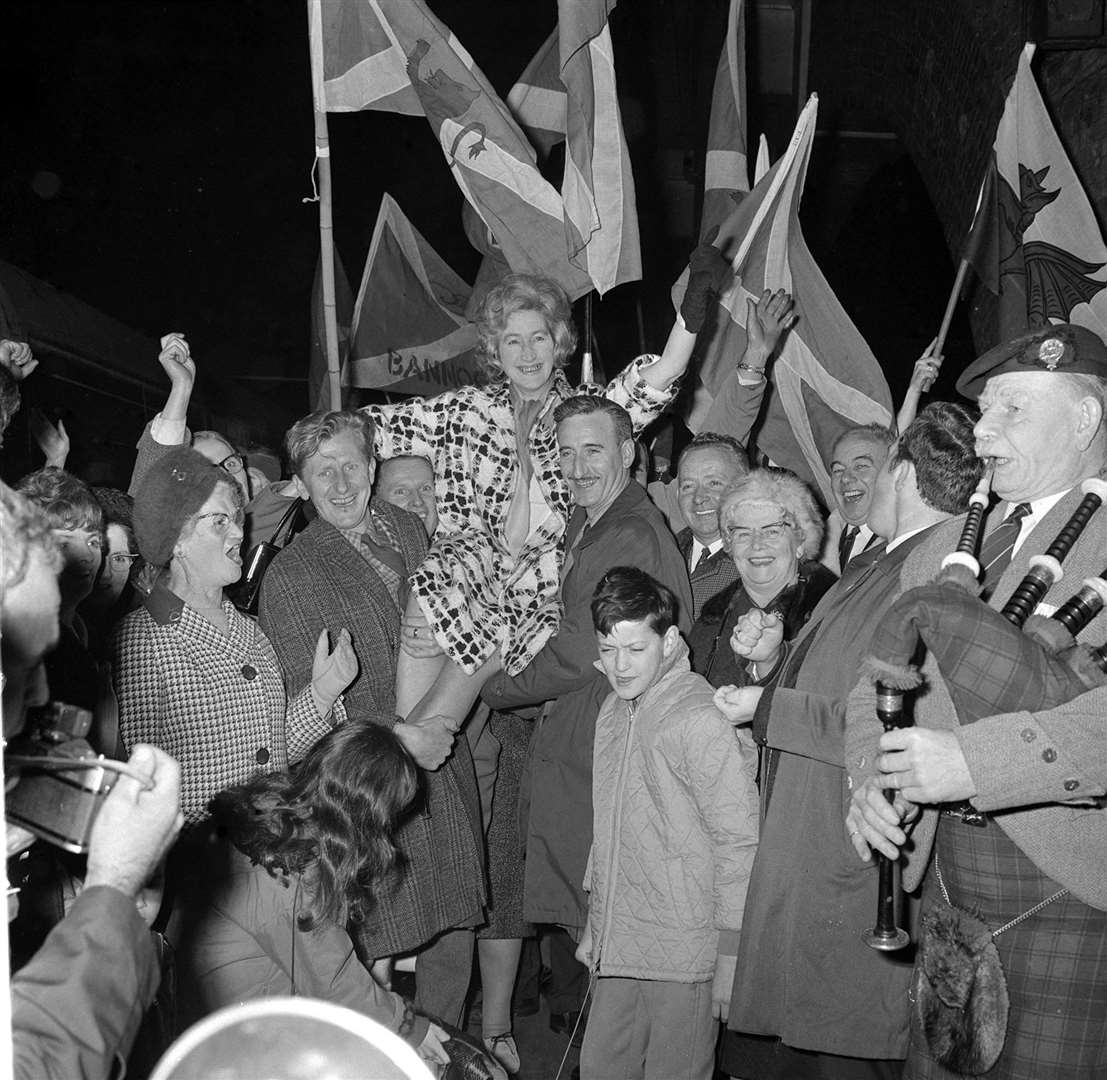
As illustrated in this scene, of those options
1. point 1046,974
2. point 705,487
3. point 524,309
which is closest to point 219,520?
point 524,309

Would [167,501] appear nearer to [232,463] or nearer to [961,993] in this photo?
[232,463]

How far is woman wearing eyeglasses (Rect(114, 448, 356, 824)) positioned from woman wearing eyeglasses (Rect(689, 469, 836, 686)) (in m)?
1.49

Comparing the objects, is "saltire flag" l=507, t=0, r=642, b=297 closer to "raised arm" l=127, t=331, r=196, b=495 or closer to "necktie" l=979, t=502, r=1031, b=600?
"raised arm" l=127, t=331, r=196, b=495

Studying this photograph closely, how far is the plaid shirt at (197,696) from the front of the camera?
11.4ft

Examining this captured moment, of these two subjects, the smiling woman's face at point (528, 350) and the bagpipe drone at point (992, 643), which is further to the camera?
the smiling woman's face at point (528, 350)

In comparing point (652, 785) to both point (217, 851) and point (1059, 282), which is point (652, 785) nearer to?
point (217, 851)

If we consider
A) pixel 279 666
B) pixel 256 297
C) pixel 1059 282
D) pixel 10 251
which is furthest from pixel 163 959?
pixel 256 297

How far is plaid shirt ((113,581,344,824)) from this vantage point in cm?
348

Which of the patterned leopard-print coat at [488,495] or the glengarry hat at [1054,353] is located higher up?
the glengarry hat at [1054,353]

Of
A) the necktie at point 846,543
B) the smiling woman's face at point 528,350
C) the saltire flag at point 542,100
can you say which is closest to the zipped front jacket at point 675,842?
the smiling woman's face at point 528,350

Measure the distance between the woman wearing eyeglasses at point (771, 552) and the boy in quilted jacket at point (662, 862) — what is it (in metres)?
0.36

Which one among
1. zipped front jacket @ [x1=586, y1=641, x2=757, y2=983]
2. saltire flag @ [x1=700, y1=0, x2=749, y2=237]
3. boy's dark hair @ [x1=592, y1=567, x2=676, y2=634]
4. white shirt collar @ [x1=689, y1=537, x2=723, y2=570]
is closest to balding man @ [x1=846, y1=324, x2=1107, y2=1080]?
zipped front jacket @ [x1=586, y1=641, x2=757, y2=983]

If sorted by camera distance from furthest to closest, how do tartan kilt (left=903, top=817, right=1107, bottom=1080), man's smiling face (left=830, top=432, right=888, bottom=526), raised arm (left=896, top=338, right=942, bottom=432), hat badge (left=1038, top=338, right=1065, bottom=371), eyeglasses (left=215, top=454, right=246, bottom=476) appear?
raised arm (left=896, top=338, right=942, bottom=432)
eyeglasses (left=215, top=454, right=246, bottom=476)
man's smiling face (left=830, top=432, right=888, bottom=526)
hat badge (left=1038, top=338, right=1065, bottom=371)
tartan kilt (left=903, top=817, right=1107, bottom=1080)

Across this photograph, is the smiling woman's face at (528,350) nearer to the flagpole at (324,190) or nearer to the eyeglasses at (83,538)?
the flagpole at (324,190)
